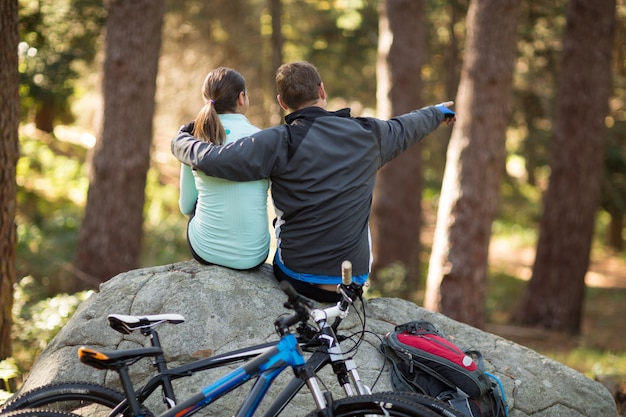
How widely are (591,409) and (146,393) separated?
122 inches

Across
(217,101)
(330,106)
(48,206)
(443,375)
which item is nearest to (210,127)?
(217,101)

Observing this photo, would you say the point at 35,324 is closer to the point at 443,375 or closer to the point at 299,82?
the point at 299,82

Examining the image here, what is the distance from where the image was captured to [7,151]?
18.2 ft

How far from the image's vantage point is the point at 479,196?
8227 millimetres

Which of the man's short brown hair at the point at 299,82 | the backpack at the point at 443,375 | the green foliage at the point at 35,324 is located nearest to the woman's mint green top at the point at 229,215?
the man's short brown hair at the point at 299,82

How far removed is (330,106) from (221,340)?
18638mm

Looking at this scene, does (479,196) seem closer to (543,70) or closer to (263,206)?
(263,206)

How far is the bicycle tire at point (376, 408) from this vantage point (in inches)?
121

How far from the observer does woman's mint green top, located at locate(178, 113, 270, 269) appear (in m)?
4.44

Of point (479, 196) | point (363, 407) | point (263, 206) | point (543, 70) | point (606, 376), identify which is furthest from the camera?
point (543, 70)

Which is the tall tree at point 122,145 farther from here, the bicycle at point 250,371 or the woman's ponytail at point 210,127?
the bicycle at point 250,371

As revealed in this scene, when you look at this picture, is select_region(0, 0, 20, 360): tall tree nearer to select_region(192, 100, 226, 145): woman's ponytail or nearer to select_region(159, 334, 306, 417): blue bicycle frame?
select_region(192, 100, 226, 145): woman's ponytail

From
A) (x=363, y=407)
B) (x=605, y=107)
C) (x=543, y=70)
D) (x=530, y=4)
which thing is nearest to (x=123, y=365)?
(x=363, y=407)

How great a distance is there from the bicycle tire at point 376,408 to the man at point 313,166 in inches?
51.1
